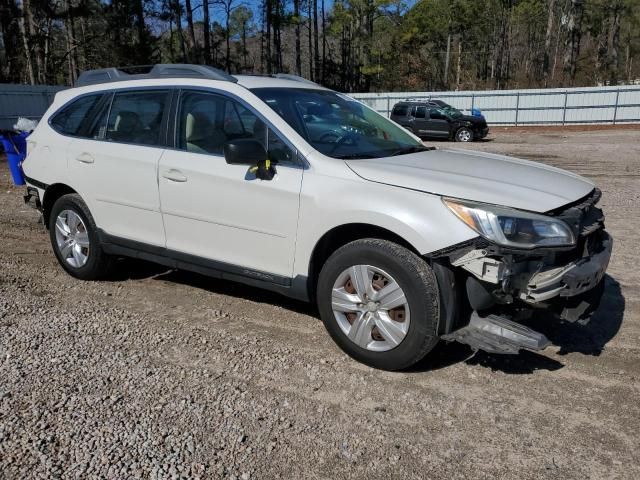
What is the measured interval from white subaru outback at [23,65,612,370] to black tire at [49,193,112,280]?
0.06ft

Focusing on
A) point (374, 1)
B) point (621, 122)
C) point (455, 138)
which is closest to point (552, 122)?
point (621, 122)

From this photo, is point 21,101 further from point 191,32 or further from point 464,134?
point 464,134

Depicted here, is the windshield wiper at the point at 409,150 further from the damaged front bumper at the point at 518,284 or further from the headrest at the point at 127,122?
the headrest at the point at 127,122

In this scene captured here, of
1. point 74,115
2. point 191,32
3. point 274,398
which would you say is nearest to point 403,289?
point 274,398

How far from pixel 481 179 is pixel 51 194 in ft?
13.4

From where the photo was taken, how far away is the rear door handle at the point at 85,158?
16.4 ft

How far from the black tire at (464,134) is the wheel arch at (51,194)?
72.9ft

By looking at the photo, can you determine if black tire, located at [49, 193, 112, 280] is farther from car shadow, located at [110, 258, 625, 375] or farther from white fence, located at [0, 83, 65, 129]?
white fence, located at [0, 83, 65, 129]

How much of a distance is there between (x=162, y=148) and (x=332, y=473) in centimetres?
287

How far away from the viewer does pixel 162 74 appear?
474cm

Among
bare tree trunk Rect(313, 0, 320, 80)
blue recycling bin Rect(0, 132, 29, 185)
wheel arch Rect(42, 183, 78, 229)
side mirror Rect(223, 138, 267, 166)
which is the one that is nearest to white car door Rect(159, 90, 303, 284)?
side mirror Rect(223, 138, 267, 166)

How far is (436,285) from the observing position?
3.36 meters

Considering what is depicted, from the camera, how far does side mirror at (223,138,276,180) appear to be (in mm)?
3805

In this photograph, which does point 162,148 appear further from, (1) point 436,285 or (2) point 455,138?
(2) point 455,138
